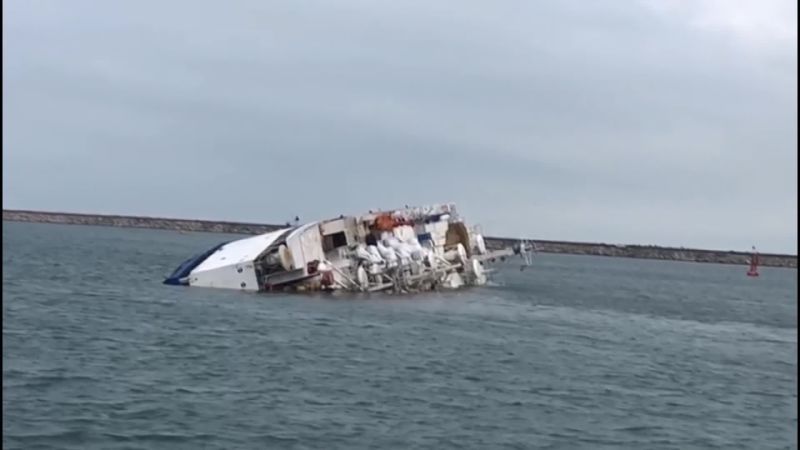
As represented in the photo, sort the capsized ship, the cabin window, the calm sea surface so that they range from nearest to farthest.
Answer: the calm sea surface → the capsized ship → the cabin window

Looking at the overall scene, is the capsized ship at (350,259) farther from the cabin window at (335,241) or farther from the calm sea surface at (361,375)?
the calm sea surface at (361,375)

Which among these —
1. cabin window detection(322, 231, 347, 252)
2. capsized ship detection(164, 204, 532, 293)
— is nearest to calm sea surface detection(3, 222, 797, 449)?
capsized ship detection(164, 204, 532, 293)

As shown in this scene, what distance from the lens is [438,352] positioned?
3278 centimetres

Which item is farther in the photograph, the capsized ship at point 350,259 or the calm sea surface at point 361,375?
the capsized ship at point 350,259

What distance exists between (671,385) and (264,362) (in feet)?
38.0

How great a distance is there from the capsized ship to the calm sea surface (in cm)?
196

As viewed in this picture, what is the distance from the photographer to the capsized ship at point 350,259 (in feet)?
167

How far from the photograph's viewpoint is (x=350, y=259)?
5359cm

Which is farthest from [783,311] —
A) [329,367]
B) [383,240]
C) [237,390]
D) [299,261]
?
[237,390]

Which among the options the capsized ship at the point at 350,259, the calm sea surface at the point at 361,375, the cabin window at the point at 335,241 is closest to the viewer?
the calm sea surface at the point at 361,375

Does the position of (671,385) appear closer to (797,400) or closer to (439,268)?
(797,400)

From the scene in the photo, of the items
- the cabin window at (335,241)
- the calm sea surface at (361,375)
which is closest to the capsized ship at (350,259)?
the cabin window at (335,241)

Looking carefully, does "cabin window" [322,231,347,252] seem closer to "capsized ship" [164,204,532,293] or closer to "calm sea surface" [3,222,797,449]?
"capsized ship" [164,204,532,293]

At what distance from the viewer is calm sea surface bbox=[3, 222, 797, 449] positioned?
20.4 m
